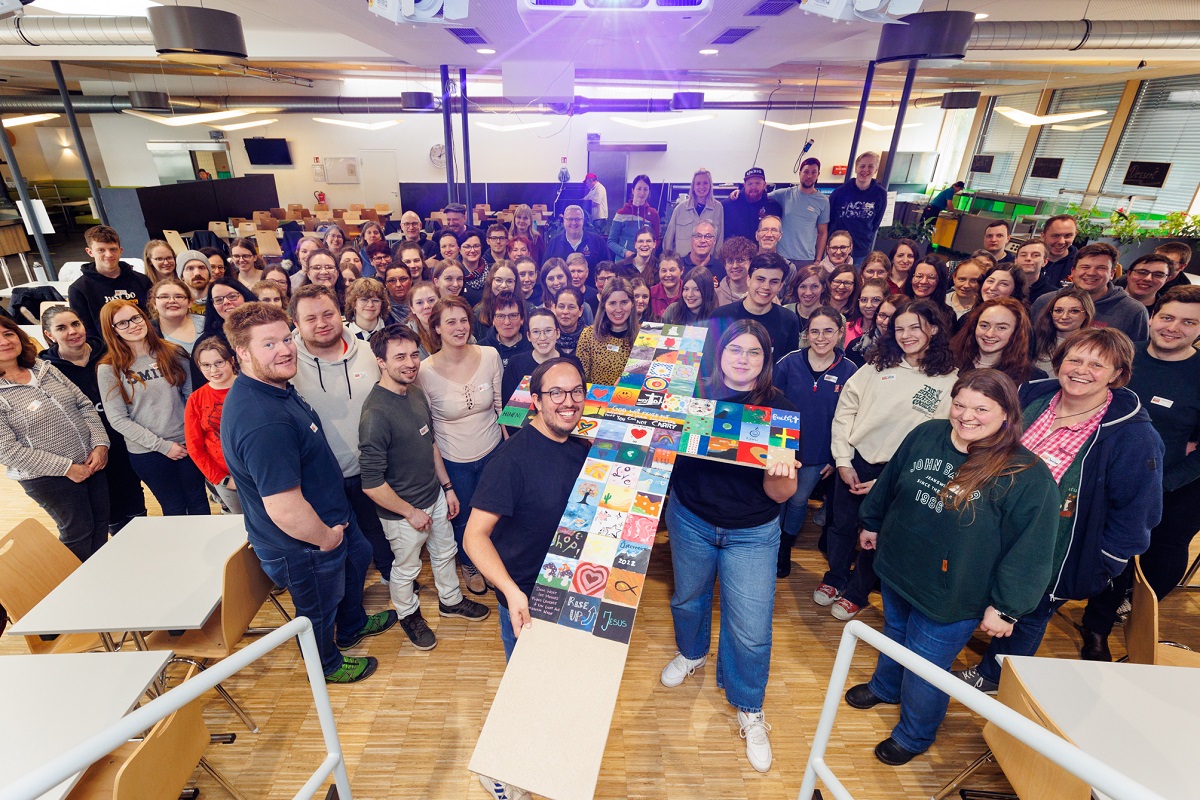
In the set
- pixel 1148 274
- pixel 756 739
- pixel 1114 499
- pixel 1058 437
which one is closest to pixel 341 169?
pixel 1148 274

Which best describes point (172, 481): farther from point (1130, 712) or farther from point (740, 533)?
point (1130, 712)

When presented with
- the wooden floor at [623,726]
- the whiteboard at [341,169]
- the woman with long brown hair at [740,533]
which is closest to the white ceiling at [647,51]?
the whiteboard at [341,169]

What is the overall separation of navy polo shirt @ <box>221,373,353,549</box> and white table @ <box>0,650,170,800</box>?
521 mm

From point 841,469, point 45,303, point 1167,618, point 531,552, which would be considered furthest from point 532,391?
point 45,303

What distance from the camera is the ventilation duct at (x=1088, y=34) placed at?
17.3 ft

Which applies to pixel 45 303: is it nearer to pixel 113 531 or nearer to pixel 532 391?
pixel 113 531

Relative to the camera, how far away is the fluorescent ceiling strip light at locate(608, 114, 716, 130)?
13117mm

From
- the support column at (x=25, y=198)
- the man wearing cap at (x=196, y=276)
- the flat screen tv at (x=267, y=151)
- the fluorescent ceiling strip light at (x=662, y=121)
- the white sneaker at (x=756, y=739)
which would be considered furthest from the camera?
the fluorescent ceiling strip light at (x=662, y=121)

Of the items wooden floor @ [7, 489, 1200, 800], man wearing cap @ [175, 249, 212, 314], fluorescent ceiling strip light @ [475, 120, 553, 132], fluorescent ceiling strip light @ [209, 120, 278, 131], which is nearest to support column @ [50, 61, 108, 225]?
fluorescent ceiling strip light @ [209, 120, 278, 131]

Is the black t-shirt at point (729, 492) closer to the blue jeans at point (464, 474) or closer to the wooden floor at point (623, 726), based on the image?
the wooden floor at point (623, 726)

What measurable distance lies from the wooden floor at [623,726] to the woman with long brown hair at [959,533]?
0.85ft

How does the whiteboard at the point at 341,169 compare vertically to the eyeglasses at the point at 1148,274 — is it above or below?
above

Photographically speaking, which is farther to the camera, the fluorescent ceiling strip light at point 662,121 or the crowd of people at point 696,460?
the fluorescent ceiling strip light at point 662,121

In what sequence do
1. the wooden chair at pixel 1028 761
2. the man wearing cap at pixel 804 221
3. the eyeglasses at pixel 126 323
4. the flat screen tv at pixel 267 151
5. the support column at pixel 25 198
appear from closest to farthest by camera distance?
the wooden chair at pixel 1028 761
the eyeglasses at pixel 126 323
the man wearing cap at pixel 804 221
the support column at pixel 25 198
the flat screen tv at pixel 267 151
